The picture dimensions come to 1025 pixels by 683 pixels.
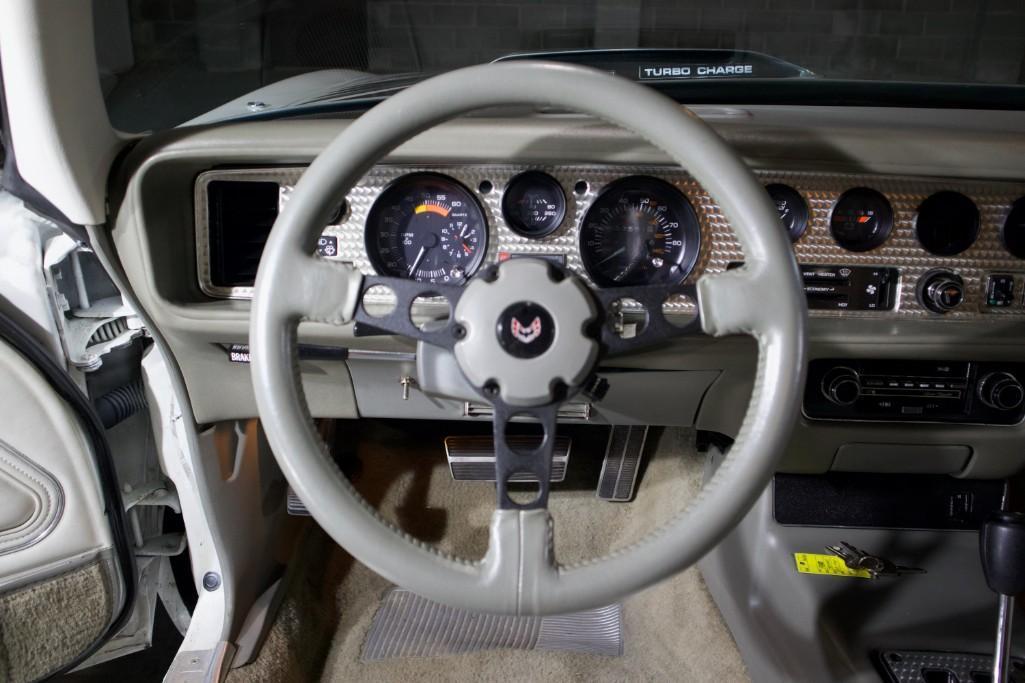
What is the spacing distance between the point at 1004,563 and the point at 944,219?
60cm

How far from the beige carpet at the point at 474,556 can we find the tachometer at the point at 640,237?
0.74 m

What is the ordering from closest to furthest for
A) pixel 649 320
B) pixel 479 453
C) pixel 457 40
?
pixel 649 320
pixel 479 453
pixel 457 40

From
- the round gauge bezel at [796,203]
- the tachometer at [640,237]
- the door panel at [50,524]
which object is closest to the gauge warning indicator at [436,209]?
the tachometer at [640,237]

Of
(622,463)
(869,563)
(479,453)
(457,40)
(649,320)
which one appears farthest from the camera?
(457,40)

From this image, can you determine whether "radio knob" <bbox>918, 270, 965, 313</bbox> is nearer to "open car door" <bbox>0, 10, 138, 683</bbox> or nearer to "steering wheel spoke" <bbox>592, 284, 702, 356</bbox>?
"steering wheel spoke" <bbox>592, 284, 702, 356</bbox>

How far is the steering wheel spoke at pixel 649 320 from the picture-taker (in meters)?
0.81

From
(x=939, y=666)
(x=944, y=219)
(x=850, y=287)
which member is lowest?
(x=939, y=666)

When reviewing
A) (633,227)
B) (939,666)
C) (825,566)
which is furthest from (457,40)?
(939,666)

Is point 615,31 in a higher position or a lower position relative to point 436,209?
higher

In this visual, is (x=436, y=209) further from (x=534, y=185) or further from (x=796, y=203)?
(x=796, y=203)

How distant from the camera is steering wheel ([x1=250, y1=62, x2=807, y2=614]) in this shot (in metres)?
0.76

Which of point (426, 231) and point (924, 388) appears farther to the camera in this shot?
point (924, 388)

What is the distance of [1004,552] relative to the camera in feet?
3.87

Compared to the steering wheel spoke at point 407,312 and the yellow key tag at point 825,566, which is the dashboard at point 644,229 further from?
the yellow key tag at point 825,566
